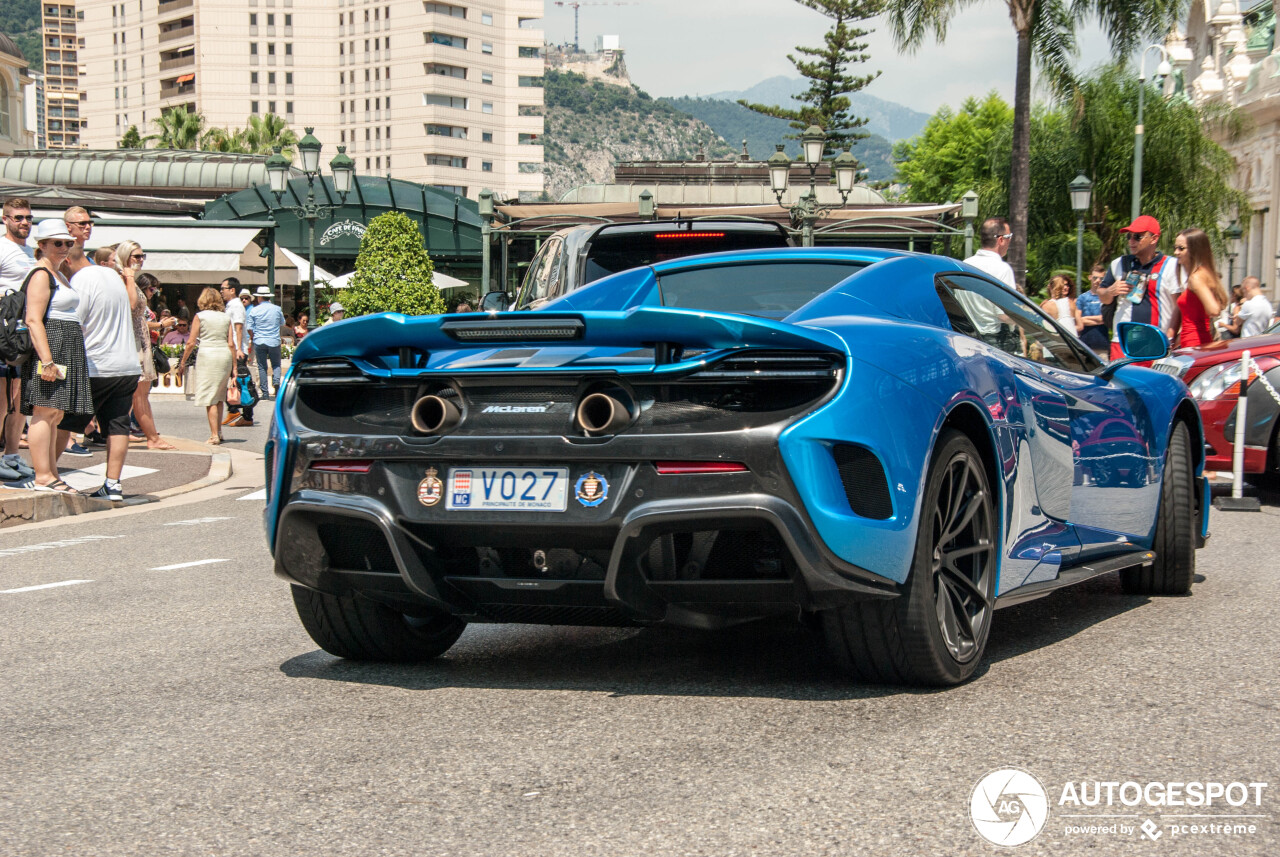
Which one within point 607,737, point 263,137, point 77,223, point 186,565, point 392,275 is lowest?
point 186,565

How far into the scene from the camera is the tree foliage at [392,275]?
132 ft

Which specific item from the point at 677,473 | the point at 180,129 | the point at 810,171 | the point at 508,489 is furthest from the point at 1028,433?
the point at 180,129

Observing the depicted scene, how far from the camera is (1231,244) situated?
50.8 m

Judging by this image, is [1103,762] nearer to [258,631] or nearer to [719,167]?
[258,631]

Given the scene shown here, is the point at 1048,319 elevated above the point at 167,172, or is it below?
below

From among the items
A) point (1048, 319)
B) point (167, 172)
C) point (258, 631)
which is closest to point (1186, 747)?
point (1048, 319)

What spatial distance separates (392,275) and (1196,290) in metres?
34.0

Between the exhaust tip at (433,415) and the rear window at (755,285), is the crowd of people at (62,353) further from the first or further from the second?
the exhaust tip at (433,415)

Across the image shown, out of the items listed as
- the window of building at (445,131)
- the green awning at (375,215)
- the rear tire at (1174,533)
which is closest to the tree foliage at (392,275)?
the green awning at (375,215)

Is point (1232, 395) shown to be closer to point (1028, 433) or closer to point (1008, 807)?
point (1028, 433)

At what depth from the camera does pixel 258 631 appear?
5.61 meters

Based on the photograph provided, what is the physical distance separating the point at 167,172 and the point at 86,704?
69122mm

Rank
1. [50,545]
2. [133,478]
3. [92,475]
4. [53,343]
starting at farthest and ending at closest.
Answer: [133,478]
[92,475]
[53,343]
[50,545]

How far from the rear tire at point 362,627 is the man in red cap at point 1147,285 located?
7.24 m
